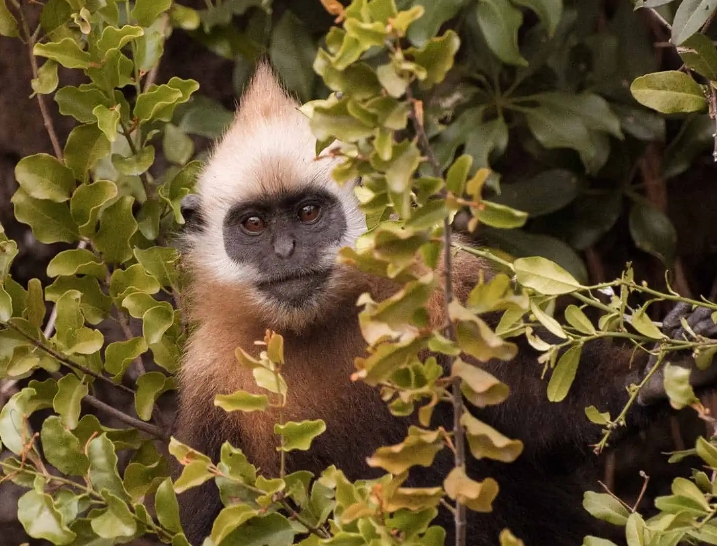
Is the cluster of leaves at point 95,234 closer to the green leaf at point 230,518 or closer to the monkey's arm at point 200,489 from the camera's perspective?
the monkey's arm at point 200,489

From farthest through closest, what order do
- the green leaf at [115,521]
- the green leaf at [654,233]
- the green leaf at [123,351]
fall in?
the green leaf at [654,233] < the green leaf at [123,351] < the green leaf at [115,521]

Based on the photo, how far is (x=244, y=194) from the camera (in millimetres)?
2633

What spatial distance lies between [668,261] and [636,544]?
1791 mm

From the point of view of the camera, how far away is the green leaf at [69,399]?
2.16m

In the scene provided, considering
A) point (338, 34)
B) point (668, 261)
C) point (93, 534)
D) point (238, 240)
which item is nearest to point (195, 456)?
point (93, 534)

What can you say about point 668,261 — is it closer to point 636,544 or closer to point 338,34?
point 636,544

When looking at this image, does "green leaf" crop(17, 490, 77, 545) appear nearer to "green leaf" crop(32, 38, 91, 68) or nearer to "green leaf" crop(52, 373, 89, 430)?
"green leaf" crop(52, 373, 89, 430)

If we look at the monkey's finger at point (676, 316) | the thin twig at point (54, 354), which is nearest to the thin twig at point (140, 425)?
the thin twig at point (54, 354)

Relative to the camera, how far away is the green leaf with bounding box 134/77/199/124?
2312 mm

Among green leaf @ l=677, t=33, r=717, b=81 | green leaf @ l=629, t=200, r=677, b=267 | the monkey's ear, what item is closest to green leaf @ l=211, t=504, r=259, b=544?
green leaf @ l=677, t=33, r=717, b=81

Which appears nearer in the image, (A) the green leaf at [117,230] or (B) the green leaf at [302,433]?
(B) the green leaf at [302,433]

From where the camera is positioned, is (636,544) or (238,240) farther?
(238,240)

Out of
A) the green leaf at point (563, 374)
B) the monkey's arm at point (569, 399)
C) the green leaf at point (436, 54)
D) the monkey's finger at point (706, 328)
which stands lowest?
the monkey's arm at point (569, 399)

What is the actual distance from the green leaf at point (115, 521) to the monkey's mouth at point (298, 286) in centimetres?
82
